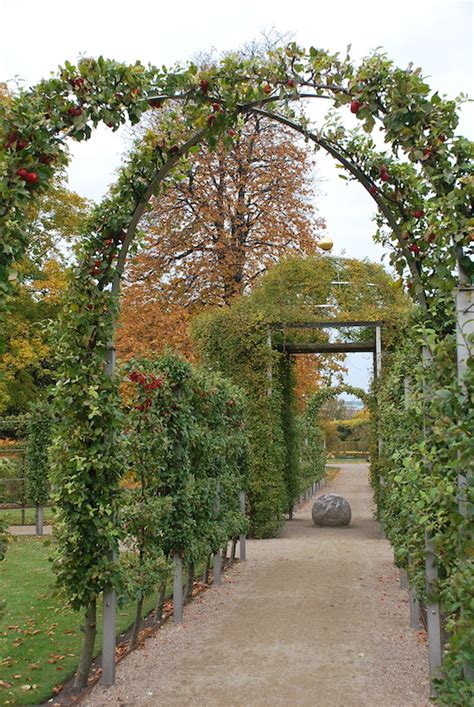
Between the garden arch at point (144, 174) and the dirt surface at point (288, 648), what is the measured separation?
965 mm

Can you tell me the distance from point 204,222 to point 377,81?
14946mm

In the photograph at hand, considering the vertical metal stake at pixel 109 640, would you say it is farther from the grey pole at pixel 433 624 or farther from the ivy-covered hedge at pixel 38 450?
the ivy-covered hedge at pixel 38 450

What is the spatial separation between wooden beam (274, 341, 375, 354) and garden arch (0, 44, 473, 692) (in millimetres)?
8641

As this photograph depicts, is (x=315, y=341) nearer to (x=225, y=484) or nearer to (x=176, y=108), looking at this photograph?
(x=225, y=484)

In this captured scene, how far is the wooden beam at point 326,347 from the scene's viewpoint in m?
13.5

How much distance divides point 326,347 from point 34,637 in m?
8.54

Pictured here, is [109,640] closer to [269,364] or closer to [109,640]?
[109,640]

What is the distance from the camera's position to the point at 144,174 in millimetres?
4934

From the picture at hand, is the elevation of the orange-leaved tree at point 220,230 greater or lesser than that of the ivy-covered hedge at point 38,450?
greater

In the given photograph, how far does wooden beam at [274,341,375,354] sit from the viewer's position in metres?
13.5

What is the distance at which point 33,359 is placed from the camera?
16562 mm

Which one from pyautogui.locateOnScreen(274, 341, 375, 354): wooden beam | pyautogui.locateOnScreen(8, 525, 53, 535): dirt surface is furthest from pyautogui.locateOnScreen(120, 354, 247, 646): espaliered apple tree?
pyautogui.locateOnScreen(8, 525, 53, 535): dirt surface

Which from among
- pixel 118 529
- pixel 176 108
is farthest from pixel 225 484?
pixel 176 108

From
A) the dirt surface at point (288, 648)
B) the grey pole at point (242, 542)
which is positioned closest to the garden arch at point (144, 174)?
the dirt surface at point (288, 648)
